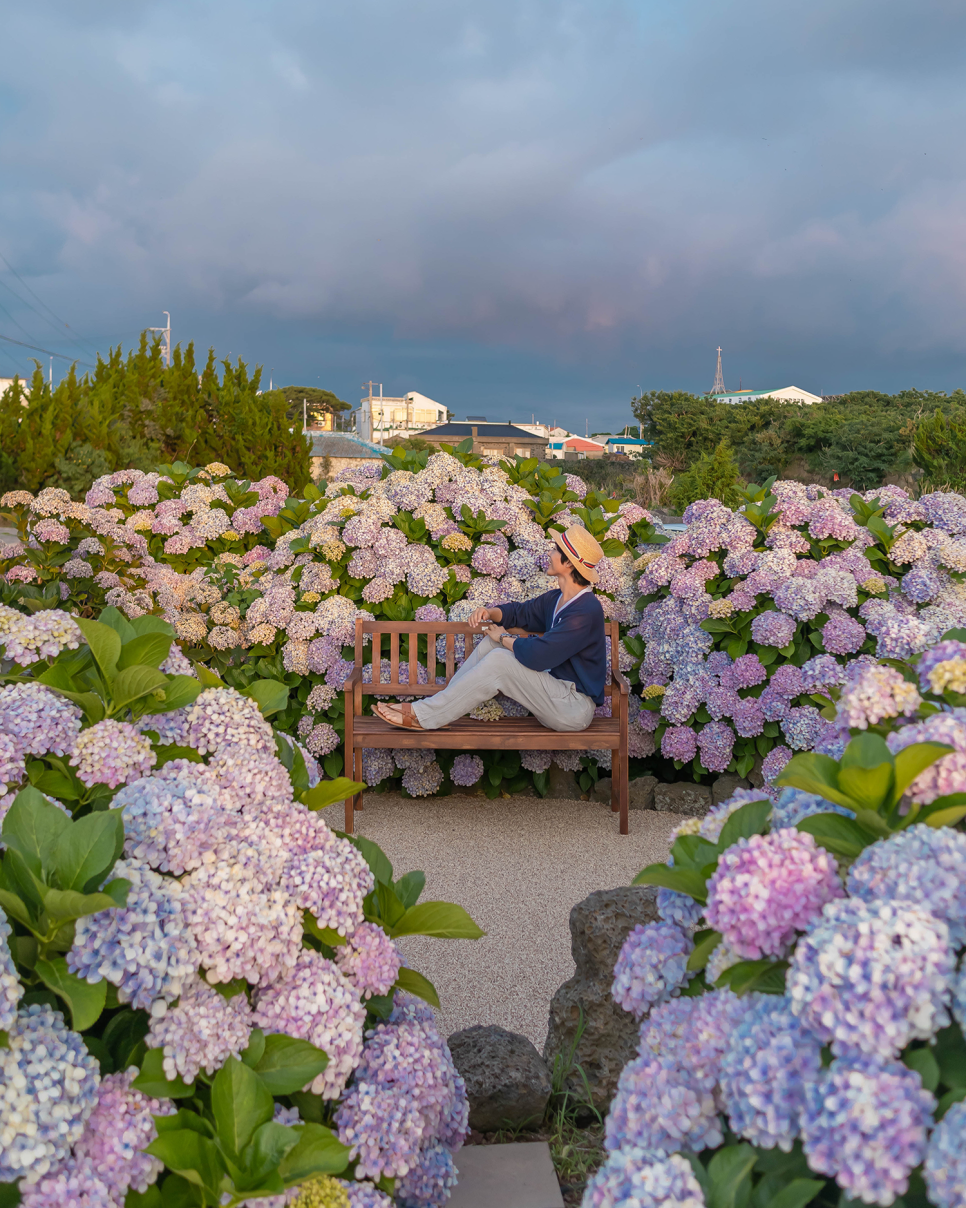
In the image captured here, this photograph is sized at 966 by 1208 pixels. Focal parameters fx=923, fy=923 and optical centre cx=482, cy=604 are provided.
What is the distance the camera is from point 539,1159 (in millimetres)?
1852

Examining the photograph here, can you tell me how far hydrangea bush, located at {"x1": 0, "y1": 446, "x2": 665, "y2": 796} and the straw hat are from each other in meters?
0.80

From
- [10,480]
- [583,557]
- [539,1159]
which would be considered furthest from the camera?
[10,480]

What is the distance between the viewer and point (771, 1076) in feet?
3.03

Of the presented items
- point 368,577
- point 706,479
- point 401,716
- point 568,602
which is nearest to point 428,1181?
point 401,716

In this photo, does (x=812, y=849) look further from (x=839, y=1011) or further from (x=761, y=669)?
(x=761, y=669)

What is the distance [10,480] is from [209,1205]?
13.6 metres

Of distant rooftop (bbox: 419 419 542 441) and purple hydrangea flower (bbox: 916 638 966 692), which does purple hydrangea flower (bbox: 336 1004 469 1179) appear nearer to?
purple hydrangea flower (bbox: 916 638 966 692)

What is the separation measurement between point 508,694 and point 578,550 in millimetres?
731

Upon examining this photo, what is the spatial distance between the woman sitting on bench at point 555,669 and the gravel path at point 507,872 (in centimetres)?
55

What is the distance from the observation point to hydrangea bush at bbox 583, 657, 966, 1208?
2.79ft

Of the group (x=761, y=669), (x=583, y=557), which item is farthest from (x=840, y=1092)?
(x=761, y=669)

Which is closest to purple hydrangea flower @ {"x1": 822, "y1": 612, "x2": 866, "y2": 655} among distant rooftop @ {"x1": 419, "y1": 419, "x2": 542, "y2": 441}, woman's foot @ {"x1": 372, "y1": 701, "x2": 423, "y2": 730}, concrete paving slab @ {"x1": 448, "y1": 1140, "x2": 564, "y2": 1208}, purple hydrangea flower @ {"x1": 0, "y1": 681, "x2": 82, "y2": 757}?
woman's foot @ {"x1": 372, "y1": 701, "x2": 423, "y2": 730}

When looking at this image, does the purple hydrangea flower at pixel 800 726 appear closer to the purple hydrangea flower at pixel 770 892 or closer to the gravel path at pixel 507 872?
the gravel path at pixel 507 872

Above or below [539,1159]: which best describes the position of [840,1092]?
above
